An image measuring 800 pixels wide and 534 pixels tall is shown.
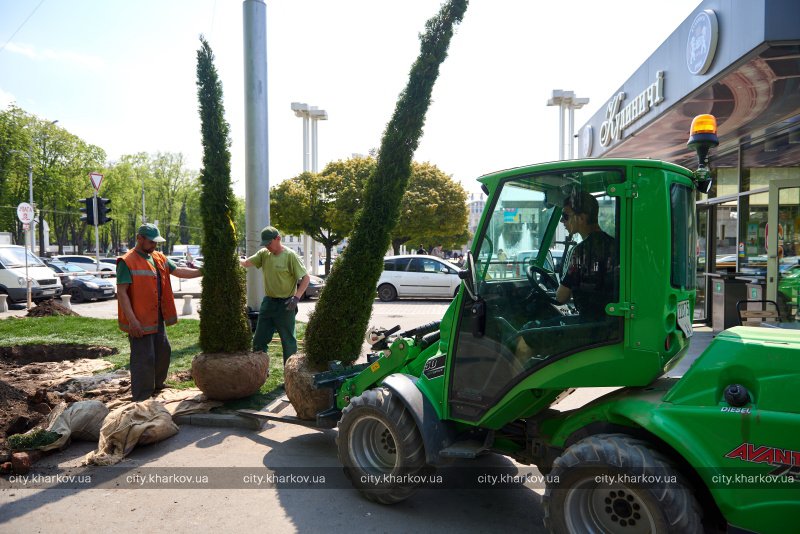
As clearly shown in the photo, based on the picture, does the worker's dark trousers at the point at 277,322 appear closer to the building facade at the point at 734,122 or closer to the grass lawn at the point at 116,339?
the grass lawn at the point at 116,339

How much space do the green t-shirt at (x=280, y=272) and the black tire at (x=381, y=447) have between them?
311 centimetres

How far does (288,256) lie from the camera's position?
6.73m

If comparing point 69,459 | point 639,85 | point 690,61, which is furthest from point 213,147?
point 639,85

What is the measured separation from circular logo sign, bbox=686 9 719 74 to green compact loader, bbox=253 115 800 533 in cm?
401

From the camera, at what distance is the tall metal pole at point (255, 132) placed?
26.1ft

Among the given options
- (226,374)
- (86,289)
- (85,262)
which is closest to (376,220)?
(226,374)

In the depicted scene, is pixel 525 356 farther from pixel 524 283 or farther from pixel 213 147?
pixel 213 147

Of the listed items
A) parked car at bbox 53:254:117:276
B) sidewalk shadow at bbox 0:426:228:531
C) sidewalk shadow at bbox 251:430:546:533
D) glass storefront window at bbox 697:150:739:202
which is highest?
glass storefront window at bbox 697:150:739:202

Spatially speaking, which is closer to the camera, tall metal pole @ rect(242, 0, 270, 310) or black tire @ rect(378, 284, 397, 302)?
tall metal pole @ rect(242, 0, 270, 310)

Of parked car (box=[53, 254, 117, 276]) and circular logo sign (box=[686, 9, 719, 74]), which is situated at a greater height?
circular logo sign (box=[686, 9, 719, 74])

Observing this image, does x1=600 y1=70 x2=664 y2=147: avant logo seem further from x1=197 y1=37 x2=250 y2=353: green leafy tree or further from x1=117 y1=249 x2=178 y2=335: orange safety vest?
x1=117 y1=249 x2=178 y2=335: orange safety vest

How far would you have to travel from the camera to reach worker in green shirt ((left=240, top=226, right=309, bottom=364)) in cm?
664

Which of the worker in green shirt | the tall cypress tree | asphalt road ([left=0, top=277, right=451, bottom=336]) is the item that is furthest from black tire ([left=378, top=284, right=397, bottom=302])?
the tall cypress tree

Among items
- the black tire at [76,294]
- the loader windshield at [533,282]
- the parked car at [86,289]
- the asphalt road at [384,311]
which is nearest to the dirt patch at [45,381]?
the asphalt road at [384,311]
